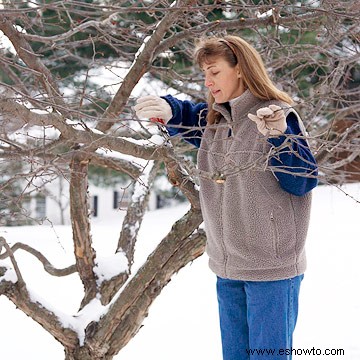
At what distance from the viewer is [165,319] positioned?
18.6ft

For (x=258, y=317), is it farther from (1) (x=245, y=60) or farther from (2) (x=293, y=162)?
(1) (x=245, y=60)

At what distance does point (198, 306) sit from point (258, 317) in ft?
12.6

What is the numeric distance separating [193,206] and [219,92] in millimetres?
854

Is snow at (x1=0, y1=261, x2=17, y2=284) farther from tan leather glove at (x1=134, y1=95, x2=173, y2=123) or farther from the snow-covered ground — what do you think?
tan leather glove at (x1=134, y1=95, x2=173, y2=123)

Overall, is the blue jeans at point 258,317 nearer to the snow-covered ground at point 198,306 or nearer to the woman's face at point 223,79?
the woman's face at point 223,79

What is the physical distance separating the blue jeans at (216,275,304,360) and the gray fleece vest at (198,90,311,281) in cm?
4

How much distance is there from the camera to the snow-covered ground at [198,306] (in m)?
4.91

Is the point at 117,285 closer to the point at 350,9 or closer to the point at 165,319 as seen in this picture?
the point at 350,9

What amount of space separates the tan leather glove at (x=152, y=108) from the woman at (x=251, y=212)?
7.5 inches

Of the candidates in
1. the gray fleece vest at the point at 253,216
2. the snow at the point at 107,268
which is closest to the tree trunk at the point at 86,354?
the snow at the point at 107,268

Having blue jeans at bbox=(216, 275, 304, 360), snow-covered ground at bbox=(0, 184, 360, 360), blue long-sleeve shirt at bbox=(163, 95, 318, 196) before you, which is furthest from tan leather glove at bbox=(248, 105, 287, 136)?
snow-covered ground at bbox=(0, 184, 360, 360)

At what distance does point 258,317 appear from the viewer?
2.16m

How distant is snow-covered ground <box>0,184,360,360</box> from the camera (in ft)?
16.1

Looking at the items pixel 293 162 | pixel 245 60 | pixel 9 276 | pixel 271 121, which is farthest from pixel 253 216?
pixel 9 276
